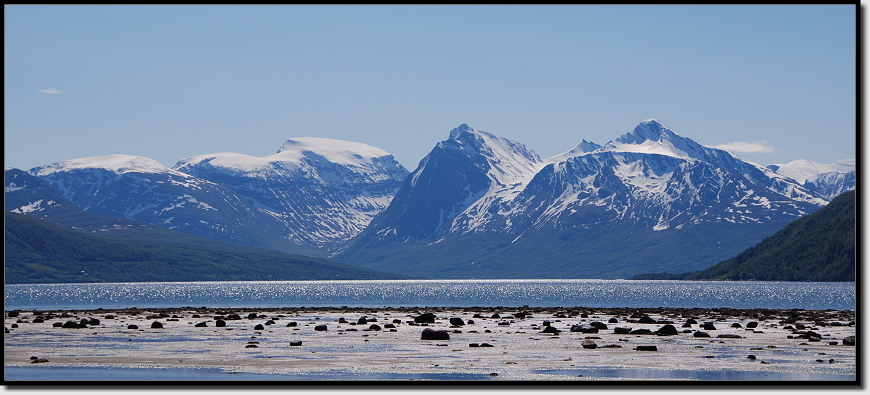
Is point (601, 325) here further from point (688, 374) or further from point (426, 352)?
point (688, 374)

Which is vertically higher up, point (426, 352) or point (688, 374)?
point (688, 374)

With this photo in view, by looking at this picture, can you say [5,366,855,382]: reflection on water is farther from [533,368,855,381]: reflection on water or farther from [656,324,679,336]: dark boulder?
[656,324,679,336]: dark boulder

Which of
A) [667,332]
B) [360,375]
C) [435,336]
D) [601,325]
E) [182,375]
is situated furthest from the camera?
[601,325]

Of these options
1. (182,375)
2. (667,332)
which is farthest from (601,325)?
(182,375)

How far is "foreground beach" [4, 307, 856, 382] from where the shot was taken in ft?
143

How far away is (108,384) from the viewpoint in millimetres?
32344

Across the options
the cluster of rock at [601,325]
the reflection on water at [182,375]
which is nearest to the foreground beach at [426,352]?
the reflection on water at [182,375]

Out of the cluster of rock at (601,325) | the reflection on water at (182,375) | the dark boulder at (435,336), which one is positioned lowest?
the cluster of rock at (601,325)

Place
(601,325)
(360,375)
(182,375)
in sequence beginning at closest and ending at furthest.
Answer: (360,375)
(182,375)
(601,325)

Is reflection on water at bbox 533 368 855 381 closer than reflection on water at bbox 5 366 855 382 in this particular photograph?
No

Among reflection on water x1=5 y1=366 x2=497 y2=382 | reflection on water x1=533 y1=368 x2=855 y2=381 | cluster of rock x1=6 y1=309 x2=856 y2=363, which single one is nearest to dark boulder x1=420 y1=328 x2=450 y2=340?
cluster of rock x1=6 y1=309 x2=856 y2=363

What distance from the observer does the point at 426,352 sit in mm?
57156

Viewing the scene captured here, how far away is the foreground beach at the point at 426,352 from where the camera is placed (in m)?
43.5

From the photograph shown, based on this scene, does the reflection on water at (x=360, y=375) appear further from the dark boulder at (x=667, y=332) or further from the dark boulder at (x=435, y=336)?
the dark boulder at (x=667, y=332)
